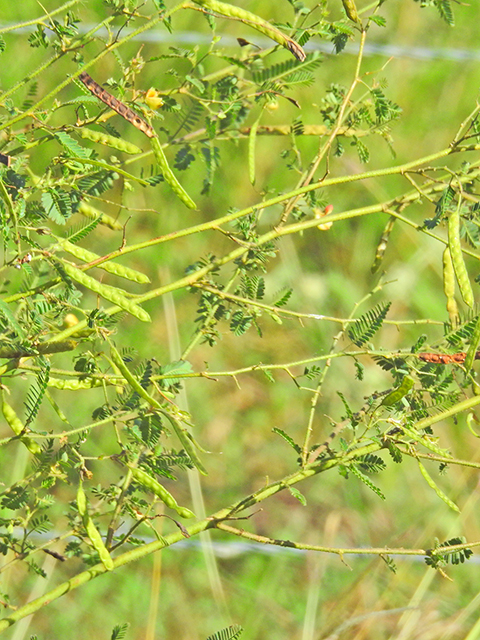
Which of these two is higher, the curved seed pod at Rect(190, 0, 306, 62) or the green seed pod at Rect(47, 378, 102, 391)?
the curved seed pod at Rect(190, 0, 306, 62)

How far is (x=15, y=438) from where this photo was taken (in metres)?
0.42

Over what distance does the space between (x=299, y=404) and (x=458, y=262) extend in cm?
77

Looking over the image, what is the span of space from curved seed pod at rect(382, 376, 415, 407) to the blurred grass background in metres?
0.49

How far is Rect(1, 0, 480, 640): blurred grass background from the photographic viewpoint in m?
0.91

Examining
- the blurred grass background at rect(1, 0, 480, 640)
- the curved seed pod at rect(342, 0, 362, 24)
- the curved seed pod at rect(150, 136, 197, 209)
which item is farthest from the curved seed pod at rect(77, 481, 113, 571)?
the blurred grass background at rect(1, 0, 480, 640)

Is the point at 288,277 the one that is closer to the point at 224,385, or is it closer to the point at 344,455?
the point at 224,385

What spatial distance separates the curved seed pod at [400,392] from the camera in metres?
0.40

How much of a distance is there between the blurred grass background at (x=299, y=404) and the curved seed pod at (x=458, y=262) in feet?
1.74

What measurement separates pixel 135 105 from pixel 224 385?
2.54 feet

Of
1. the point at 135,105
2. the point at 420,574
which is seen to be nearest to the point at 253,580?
the point at 420,574

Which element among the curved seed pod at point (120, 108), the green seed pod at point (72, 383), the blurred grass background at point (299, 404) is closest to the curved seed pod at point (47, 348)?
the green seed pod at point (72, 383)

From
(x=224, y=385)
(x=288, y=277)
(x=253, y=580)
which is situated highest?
(x=288, y=277)

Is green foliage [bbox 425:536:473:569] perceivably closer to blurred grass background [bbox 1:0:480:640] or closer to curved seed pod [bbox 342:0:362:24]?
curved seed pod [bbox 342:0:362:24]

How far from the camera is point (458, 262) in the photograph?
0.41m
